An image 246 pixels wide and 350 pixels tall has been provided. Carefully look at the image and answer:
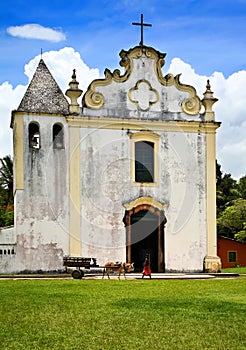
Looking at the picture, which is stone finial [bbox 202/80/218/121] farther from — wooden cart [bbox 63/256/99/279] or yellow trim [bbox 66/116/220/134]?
wooden cart [bbox 63/256/99/279]

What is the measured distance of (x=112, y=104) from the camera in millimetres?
27844

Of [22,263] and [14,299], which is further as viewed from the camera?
[22,263]

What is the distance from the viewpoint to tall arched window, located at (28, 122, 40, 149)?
26939mm

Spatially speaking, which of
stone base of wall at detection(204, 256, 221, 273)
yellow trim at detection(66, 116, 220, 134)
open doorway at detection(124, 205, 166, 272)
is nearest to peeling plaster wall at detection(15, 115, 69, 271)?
yellow trim at detection(66, 116, 220, 134)

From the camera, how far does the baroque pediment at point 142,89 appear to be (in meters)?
27.8

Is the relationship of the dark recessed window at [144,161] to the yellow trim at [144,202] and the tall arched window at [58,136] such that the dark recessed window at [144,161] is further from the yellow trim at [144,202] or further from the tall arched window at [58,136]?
the tall arched window at [58,136]

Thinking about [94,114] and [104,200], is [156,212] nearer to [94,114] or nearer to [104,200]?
[104,200]

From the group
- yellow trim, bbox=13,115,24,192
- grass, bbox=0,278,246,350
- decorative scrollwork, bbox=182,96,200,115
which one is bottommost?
grass, bbox=0,278,246,350

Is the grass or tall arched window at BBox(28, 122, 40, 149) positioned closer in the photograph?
the grass

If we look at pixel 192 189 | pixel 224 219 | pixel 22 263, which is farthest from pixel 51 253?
pixel 224 219

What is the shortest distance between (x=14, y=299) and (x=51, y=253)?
1203 centimetres

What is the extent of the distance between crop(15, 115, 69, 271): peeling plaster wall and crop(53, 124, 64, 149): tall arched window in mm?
338

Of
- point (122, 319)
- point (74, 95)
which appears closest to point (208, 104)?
point (74, 95)

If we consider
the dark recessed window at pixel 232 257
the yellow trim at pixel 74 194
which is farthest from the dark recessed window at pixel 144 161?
the dark recessed window at pixel 232 257
